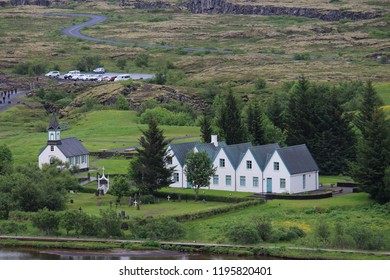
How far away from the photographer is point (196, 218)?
77875 mm

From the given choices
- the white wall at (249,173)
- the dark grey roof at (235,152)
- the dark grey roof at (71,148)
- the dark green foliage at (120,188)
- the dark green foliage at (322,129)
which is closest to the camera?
the dark green foliage at (120,188)

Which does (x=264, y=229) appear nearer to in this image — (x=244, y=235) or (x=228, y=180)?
(x=244, y=235)

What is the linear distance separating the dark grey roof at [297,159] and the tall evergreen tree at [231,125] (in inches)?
387

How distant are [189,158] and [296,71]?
93996mm

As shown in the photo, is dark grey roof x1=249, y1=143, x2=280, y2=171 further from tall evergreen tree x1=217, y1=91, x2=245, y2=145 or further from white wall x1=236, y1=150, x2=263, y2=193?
tall evergreen tree x1=217, y1=91, x2=245, y2=145

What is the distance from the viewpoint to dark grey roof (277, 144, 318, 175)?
86769 millimetres

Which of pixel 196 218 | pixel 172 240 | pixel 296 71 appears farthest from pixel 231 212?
pixel 296 71

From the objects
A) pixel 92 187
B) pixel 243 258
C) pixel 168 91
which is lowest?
pixel 243 258

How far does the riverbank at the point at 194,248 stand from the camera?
213ft

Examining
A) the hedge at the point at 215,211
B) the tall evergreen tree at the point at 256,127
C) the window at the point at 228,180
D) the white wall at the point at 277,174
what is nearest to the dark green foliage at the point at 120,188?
the window at the point at 228,180

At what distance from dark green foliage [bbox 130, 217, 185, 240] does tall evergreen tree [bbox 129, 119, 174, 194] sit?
1308cm

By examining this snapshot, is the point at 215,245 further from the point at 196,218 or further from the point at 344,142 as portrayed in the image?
the point at 344,142

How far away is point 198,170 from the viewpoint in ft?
282

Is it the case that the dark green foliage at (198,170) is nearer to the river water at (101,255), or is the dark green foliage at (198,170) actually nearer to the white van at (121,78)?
the river water at (101,255)
